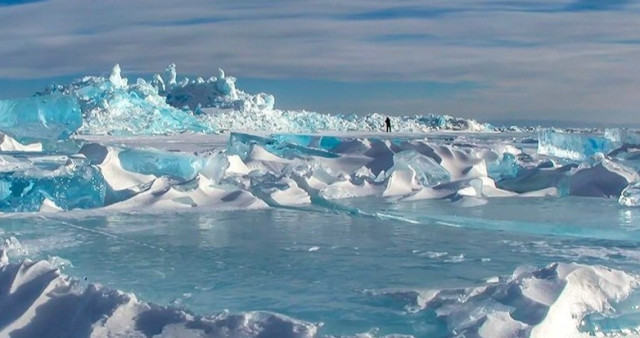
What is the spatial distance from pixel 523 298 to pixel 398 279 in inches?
30.7

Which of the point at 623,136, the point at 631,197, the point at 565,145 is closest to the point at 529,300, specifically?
the point at 631,197

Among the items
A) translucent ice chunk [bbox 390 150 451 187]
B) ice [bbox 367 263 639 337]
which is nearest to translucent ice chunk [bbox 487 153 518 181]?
translucent ice chunk [bbox 390 150 451 187]

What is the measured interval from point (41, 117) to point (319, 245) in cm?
924

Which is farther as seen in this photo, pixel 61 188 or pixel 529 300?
pixel 61 188

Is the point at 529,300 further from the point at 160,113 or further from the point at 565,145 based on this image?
the point at 160,113

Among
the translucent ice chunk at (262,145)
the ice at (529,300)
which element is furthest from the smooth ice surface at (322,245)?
the translucent ice chunk at (262,145)

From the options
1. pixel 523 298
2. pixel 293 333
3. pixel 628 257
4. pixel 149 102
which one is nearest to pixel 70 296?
pixel 293 333

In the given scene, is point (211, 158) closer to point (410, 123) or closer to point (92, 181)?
point (92, 181)

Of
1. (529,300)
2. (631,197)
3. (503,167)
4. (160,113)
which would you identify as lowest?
(160,113)

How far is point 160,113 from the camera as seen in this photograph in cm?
3078

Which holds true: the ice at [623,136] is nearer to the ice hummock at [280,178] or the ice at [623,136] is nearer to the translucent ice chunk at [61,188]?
the ice hummock at [280,178]

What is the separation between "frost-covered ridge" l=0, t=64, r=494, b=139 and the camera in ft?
42.2

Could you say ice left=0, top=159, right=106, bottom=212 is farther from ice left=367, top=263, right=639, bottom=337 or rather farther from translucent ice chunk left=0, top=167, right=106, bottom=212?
ice left=367, top=263, right=639, bottom=337

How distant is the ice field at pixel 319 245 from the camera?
117 inches
